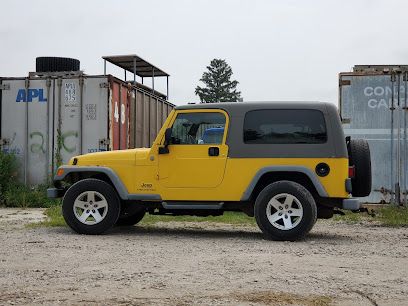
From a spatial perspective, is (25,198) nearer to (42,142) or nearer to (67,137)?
(42,142)

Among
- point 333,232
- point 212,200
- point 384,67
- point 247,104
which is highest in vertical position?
point 384,67

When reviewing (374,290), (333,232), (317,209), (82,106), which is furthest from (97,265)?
(82,106)

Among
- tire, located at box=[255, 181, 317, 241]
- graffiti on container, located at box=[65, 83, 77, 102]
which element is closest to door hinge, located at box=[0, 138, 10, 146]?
graffiti on container, located at box=[65, 83, 77, 102]

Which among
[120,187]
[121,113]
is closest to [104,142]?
[121,113]

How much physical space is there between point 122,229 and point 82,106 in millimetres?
4839

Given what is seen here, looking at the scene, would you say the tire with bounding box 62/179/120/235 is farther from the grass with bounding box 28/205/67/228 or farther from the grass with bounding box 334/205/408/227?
the grass with bounding box 334/205/408/227

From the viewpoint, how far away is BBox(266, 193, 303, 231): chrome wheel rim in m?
8.28

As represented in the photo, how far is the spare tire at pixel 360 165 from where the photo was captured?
851 centimetres

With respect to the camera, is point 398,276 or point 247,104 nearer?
point 398,276

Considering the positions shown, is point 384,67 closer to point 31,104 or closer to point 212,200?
point 212,200

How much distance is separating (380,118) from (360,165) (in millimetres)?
3852

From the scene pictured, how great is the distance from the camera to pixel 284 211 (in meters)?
8.38

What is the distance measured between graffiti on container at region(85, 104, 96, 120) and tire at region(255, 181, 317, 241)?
637 cm

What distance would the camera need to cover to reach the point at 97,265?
607cm
